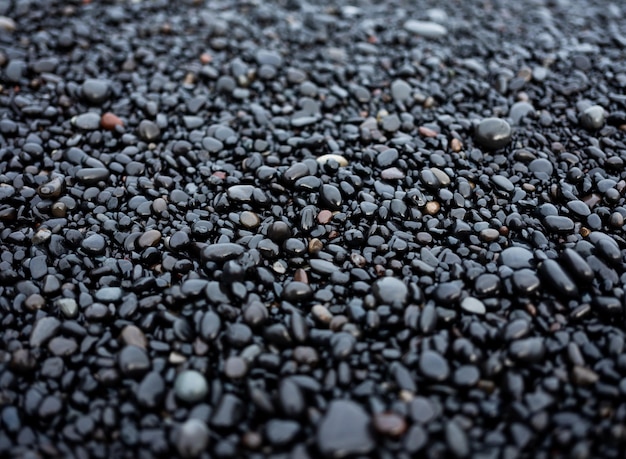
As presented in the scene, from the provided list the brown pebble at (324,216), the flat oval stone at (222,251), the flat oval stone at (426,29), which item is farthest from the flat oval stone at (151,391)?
the flat oval stone at (426,29)

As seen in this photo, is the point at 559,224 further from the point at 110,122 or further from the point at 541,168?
the point at 110,122

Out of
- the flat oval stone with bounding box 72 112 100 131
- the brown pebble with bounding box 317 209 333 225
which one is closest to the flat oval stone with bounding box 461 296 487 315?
the brown pebble with bounding box 317 209 333 225

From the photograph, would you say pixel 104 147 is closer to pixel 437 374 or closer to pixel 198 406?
pixel 198 406

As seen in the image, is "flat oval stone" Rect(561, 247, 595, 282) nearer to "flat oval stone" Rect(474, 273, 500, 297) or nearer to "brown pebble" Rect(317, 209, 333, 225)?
"flat oval stone" Rect(474, 273, 500, 297)

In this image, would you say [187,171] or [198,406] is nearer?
[198,406]

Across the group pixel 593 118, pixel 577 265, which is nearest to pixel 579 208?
pixel 577 265

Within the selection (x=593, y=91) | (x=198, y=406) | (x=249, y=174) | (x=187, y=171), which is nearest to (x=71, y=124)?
(x=187, y=171)
